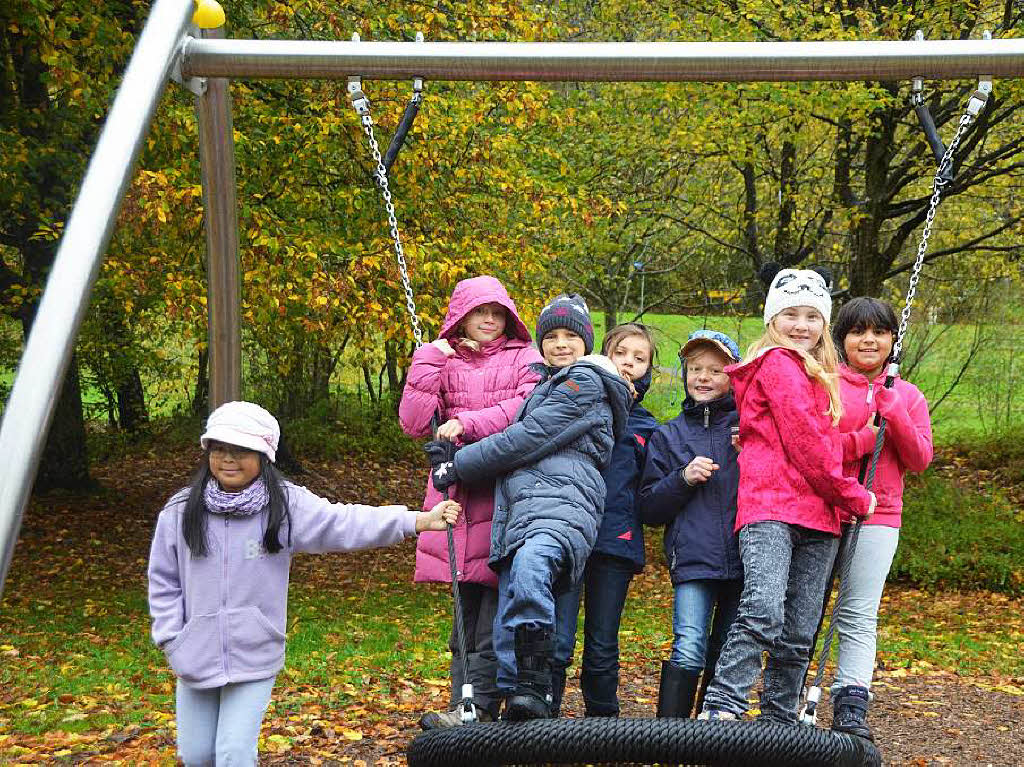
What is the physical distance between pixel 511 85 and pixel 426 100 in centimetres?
105

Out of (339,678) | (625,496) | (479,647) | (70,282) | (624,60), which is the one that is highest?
(624,60)

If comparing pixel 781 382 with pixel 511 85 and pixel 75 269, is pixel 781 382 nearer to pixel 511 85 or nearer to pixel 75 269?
pixel 75 269

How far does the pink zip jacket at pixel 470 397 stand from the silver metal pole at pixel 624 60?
2.50 ft

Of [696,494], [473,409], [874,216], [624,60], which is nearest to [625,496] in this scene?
[696,494]

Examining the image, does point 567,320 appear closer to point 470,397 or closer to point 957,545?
point 470,397

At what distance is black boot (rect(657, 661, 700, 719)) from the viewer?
3699 millimetres

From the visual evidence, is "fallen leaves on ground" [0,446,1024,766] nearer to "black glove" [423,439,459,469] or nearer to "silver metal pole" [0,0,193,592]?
"black glove" [423,439,459,469]

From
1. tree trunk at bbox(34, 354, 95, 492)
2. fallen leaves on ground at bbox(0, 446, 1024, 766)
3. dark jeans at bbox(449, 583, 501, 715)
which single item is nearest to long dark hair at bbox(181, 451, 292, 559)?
dark jeans at bbox(449, 583, 501, 715)

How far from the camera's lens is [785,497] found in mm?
3436

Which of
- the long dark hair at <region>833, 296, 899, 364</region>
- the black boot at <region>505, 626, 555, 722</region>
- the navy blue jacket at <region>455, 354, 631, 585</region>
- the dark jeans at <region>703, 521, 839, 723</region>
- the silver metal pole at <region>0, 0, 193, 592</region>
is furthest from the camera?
the long dark hair at <region>833, 296, 899, 364</region>

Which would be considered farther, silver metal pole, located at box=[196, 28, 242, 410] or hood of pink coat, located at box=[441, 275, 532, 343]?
silver metal pole, located at box=[196, 28, 242, 410]

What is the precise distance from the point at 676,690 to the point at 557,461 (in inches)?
34.1

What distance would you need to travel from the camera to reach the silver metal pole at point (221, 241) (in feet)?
14.1

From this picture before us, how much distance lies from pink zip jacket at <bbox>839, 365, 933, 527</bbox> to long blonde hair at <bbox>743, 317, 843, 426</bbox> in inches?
4.1
